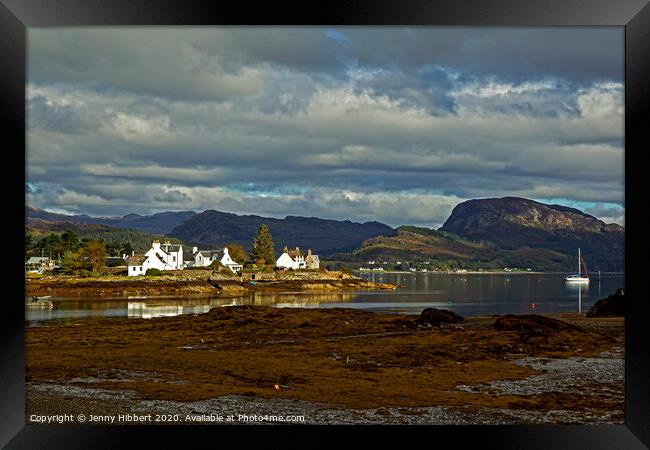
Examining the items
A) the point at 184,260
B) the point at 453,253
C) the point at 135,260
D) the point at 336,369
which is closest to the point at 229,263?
the point at 184,260

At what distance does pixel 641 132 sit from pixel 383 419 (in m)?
4.43

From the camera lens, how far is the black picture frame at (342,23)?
5.48 meters

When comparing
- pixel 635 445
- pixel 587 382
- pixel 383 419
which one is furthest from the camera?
pixel 587 382

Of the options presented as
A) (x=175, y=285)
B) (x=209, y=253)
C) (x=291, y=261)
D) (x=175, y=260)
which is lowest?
(x=175, y=285)

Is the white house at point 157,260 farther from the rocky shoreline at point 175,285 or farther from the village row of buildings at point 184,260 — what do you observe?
the rocky shoreline at point 175,285

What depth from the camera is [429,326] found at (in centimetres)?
1680

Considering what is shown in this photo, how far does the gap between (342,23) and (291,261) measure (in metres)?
45.8

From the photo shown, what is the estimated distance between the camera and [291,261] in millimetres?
51188

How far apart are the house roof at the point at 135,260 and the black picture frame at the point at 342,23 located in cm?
4185

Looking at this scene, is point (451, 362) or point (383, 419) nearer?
point (383, 419)

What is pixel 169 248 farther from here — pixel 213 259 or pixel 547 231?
pixel 547 231

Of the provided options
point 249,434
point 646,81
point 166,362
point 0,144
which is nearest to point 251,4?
point 0,144

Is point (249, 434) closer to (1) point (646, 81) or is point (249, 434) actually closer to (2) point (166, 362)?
(1) point (646, 81)

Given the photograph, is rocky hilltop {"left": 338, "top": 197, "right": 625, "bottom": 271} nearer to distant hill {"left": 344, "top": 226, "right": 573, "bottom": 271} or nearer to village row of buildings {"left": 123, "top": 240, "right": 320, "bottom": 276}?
distant hill {"left": 344, "top": 226, "right": 573, "bottom": 271}
